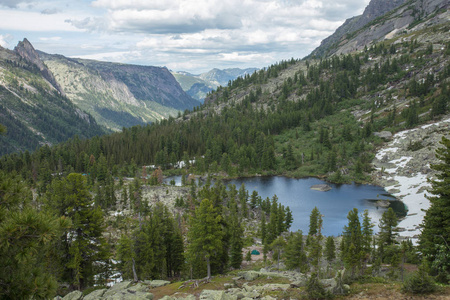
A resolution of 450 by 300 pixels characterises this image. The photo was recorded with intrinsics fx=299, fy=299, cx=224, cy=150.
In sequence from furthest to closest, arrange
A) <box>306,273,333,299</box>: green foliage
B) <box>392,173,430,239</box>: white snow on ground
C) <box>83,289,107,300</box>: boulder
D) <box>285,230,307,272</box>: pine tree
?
<box>392,173,430,239</box>: white snow on ground, <box>285,230,307,272</box>: pine tree, <box>83,289,107,300</box>: boulder, <box>306,273,333,299</box>: green foliage

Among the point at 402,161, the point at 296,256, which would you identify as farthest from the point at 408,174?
the point at 296,256

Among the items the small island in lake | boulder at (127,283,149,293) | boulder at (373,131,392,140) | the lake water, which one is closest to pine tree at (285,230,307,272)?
boulder at (127,283,149,293)

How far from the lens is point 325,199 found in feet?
292

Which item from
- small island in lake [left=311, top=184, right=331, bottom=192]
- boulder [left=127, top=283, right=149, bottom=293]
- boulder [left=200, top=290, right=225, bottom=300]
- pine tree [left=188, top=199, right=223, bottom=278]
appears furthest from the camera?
small island in lake [left=311, top=184, right=331, bottom=192]

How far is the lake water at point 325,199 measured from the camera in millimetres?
72938

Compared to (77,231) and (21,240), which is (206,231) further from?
(21,240)

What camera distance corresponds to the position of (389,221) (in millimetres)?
46281

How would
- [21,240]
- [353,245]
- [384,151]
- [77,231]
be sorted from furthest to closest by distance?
[384,151], [353,245], [77,231], [21,240]

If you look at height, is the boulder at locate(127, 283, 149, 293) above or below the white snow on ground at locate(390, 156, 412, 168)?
below

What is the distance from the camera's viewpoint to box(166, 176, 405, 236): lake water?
239ft

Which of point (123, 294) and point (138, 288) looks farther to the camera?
point (138, 288)

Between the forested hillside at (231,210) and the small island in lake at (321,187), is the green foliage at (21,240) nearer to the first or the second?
the forested hillside at (231,210)

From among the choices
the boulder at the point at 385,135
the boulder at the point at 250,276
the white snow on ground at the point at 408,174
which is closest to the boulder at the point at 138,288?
the boulder at the point at 250,276

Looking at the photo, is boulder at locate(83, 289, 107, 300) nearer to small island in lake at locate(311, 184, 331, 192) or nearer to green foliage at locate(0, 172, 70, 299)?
green foliage at locate(0, 172, 70, 299)
